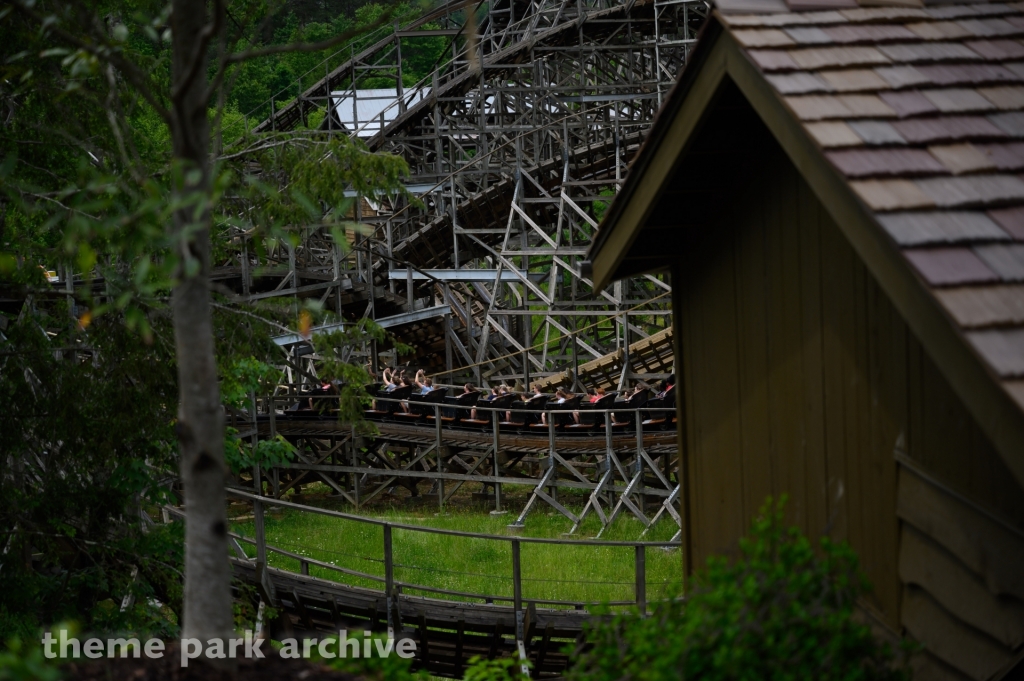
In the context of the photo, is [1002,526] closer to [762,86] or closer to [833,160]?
[833,160]

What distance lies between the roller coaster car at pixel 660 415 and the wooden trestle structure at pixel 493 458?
0.9 inches

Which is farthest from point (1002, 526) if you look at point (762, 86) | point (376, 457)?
point (376, 457)

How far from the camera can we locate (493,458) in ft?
61.1

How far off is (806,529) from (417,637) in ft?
22.7

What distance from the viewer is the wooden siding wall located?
357 centimetres

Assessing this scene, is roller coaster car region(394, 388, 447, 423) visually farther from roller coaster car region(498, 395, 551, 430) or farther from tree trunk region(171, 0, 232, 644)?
tree trunk region(171, 0, 232, 644)

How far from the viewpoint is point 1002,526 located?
127 inches

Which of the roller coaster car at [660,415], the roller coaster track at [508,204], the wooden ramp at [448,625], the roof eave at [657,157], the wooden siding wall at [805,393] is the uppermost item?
the roller coaster track at [508,204]

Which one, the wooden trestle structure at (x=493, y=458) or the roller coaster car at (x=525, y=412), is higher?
the roller coaster car at (x=525, y=412)

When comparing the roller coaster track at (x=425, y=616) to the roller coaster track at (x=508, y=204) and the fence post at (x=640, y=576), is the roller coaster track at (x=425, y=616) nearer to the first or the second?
the fence post at (x=640, y=576)

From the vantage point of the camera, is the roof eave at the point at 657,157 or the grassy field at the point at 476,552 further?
the grassy field at the point at 476,552

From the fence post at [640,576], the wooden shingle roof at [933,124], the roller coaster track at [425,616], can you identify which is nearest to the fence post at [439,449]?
the roller coaster track at [425,616]

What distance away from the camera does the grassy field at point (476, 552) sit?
13.1 metres

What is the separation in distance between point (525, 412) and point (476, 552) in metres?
3.62
